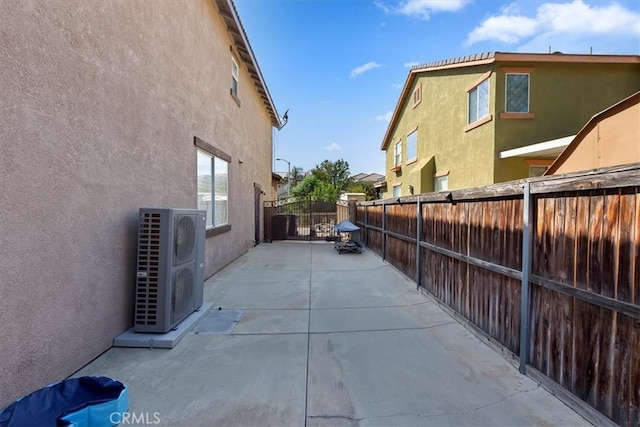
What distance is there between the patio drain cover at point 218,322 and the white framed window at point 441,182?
1044 cm

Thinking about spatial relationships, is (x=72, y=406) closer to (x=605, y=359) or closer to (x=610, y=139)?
(x=605, y=359)

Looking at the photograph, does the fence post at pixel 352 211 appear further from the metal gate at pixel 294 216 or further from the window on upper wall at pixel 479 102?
the window on upper wall at pixel 479 102

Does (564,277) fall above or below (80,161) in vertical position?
below

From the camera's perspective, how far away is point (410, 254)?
711 centimetres

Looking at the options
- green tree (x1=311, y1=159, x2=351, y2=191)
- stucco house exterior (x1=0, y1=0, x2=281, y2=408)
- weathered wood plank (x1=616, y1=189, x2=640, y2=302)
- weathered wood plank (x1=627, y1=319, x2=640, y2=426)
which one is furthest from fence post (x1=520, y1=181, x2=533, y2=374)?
green tree (x1=311, y1=159, x2=351, y2=191)

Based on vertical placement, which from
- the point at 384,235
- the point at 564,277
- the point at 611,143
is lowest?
the point at 384,235

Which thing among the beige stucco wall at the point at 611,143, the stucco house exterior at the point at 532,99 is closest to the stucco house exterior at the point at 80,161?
the beige stucco wall at the point at 611,143

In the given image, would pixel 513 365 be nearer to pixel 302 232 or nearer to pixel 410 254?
pixel 410 254

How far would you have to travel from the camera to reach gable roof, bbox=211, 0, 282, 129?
7641 mm

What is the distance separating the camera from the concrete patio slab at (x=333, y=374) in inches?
99.2

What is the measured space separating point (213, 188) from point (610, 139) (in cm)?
836

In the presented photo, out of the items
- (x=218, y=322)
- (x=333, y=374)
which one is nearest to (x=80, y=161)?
(x=218, y=322)

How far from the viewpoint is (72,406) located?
2404mm

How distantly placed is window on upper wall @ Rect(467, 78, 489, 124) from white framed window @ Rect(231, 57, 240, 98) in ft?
26.2
